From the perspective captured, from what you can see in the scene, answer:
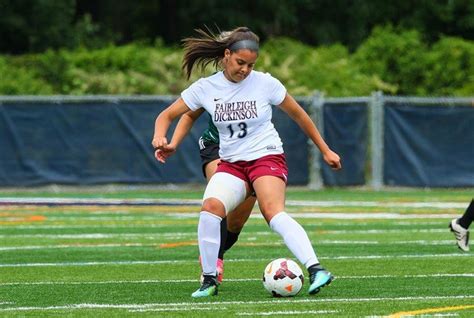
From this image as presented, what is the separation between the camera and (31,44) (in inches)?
1652

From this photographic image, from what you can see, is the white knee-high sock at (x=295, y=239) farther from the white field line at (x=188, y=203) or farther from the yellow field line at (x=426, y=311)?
the white field line at (x=188, y=203)

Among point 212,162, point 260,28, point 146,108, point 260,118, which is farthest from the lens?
point 260,28

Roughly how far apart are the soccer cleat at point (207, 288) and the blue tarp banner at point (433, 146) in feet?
52.6

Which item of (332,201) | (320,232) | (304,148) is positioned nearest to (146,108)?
(304,148)

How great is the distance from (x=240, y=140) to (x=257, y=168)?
25cm

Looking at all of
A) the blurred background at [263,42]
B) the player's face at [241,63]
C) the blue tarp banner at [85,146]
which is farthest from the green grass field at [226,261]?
the blurred background at [263,42]

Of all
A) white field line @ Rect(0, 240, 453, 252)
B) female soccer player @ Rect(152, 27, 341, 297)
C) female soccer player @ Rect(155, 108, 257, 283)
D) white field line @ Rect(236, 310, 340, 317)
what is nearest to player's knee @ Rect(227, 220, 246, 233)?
female soccer player @ Rect(155, 108, 257, 283)

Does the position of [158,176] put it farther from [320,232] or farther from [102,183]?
[320,232]

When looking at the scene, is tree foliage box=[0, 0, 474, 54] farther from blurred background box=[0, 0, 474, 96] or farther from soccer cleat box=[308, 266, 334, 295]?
soccer cleat box=[308, 266, 334, 295]

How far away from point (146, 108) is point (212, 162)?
14460 millimetres

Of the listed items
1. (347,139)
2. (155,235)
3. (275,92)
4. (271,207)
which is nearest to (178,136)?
(275,92)

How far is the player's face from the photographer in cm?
987

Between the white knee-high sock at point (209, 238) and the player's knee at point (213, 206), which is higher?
the player's knee at point (213, 206)

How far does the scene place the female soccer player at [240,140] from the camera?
32.3 feet
